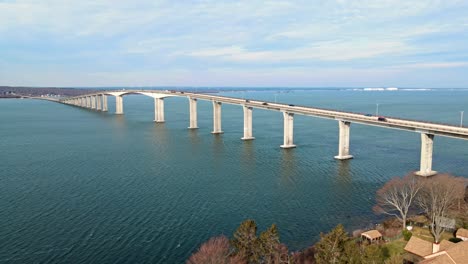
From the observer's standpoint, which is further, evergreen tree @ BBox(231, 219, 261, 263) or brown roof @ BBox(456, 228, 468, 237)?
brown roof @ BBox(456, 228, 468, 237)

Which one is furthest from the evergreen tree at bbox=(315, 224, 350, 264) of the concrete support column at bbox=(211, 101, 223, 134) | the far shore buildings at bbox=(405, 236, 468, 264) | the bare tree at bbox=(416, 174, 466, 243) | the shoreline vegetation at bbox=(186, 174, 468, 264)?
the concrete support column at bbox=(211, 101, 223, 134)

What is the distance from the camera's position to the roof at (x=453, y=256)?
2120 cm

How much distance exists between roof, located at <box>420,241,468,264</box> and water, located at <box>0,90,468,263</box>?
9626mm

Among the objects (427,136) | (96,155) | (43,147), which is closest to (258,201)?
(427,136)

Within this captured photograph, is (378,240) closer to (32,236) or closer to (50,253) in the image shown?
(50,253)

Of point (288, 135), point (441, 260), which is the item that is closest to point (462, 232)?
point (441, 260)

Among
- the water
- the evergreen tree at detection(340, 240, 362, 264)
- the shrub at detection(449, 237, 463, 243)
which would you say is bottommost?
the water

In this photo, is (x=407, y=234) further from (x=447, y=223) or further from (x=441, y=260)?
(x=441, y=260)

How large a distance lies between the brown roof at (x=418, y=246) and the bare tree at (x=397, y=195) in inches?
169

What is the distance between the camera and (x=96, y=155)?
198 feet

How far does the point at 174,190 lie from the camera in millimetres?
41250

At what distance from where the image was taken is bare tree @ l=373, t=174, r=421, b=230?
32.5m

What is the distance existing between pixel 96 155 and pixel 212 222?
34.4 meters

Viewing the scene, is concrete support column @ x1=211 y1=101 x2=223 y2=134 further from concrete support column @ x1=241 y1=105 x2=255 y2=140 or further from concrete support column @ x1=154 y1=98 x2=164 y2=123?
concrete support column @ x1=154 y1=98 x2=164 y2=123
